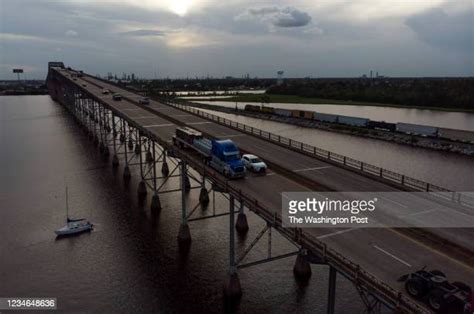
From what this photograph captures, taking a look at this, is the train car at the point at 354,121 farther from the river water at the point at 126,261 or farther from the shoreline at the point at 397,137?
the river water at the point at 126,261

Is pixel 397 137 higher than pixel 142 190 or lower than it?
higher

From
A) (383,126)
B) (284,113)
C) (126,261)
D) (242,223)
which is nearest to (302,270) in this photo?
(242,223)

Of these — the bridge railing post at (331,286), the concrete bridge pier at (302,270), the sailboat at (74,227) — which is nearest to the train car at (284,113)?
the sailboat at (74,227)

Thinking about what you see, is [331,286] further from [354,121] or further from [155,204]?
[354,121]

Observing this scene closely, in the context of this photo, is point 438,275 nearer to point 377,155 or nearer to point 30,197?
point 30,197

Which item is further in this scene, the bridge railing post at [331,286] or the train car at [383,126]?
the train car at [383,126]

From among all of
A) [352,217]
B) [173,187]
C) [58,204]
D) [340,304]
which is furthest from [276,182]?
[58,204]

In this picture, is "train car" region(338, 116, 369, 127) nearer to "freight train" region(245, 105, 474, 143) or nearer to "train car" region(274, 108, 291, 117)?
"freight train" region(245, 105, 474, 143)
